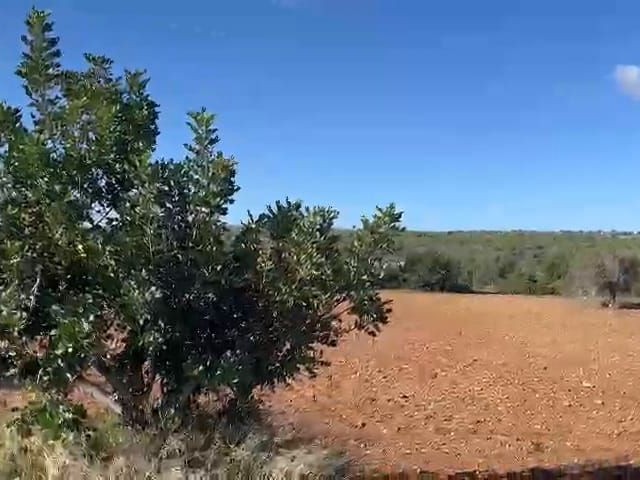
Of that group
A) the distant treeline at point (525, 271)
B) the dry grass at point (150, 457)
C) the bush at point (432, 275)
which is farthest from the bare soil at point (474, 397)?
the bush at point (432, 275)

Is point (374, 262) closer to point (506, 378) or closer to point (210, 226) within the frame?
point (210, 226)

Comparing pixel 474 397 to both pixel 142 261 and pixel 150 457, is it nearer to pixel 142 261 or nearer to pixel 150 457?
pixel 150 457

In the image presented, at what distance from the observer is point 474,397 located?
1149 centimetres

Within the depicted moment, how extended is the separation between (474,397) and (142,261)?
857 cm

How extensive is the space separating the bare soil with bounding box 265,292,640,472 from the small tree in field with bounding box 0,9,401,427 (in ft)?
8.24

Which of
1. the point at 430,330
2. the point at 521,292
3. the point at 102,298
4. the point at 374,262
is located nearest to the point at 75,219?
the point at 102,298

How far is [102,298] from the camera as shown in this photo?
12.5ft

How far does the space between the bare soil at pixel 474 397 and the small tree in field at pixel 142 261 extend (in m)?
2.51

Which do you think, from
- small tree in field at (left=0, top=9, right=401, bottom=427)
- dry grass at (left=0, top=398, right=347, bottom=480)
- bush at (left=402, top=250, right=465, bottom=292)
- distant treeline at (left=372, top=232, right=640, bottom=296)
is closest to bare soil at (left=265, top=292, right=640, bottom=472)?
dry grass at (left=0, top=398, right=347, bottom=480)

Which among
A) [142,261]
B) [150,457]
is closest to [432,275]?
[150,457]

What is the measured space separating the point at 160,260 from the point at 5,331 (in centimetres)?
77

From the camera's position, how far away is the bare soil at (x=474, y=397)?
838 cm

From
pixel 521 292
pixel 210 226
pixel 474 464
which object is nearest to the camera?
pixel 210 226

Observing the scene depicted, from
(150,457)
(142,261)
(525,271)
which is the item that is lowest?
(150,457)
